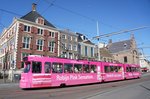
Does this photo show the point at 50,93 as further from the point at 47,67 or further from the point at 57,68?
the point at 57,68

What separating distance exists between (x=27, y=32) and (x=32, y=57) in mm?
22053

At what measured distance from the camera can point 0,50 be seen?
169 ft

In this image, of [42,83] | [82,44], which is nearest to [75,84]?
[42,83]

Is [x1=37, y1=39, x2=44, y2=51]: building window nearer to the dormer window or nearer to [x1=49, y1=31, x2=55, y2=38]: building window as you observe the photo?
[x1=49, y1=31, x2=55, y2=38]: building window

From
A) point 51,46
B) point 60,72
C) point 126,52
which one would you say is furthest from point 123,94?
point 126,52

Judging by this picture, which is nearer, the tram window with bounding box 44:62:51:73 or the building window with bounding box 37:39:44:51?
the tram window with bounding box 44:62:51:73

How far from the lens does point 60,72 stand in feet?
60.7

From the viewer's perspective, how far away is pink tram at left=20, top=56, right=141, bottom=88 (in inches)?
648

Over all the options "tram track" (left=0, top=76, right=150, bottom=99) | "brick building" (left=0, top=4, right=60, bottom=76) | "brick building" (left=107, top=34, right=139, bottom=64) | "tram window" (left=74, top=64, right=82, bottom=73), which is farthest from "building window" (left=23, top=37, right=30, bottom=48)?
"brick building" (left=107, top=34, right=139, bottom=64)

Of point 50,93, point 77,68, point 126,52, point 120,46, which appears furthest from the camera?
point 120,46

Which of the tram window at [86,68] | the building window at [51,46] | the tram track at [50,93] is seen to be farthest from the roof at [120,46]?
the tram track at [50,93]

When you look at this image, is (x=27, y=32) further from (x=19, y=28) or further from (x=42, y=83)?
(x=42, y=83)

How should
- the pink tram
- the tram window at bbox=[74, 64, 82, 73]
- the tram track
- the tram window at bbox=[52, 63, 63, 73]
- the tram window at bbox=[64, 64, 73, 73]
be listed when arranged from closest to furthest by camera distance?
the tram track, the pink tram, the tram window at bbox=[52, 63, 63, 73], the tram window at bbox=[64, 64, 73, 73], the tram window at bbox=[74, 64, 82, 73]

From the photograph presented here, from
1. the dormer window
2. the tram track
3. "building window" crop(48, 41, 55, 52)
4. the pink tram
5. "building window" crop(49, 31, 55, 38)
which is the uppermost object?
the dormer window
